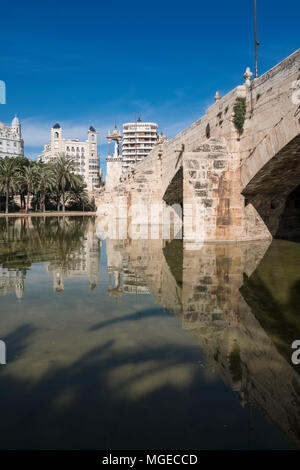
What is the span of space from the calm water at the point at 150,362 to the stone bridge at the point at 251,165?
490cm

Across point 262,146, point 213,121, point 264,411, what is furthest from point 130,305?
point 213,121

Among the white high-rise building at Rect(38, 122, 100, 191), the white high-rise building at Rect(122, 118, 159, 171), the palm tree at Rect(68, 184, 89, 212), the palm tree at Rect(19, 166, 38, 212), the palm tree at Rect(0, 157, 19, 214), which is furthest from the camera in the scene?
the white high-rise building at Rect(38, 122, 100, 191)

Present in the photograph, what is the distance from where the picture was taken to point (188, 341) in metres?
3.23

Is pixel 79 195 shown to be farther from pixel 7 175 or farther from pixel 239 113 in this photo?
pixel 239 113

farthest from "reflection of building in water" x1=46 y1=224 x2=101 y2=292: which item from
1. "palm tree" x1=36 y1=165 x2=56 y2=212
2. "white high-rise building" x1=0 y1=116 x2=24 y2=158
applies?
"white high-rise building" x1=0 y1=116 x2=24 y2=158

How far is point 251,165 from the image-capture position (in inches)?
408

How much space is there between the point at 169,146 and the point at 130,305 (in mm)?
17109

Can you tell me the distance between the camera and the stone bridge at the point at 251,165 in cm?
898

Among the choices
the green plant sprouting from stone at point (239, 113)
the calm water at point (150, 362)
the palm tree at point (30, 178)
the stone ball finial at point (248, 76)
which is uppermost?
the palm tree at point (30, 178)

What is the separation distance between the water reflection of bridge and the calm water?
0.5 inches

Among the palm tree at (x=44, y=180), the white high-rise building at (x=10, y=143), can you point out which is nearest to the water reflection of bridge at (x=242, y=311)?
the palm tree at (x=44, y=180)

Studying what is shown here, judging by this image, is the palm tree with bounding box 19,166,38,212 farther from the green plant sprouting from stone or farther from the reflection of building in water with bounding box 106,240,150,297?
the reflection of building in water with bounding box 106,240,150,297

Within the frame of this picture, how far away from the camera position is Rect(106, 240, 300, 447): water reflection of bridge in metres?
2.39

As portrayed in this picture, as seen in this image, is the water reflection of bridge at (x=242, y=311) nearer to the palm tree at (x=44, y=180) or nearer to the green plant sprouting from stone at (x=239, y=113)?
the green plant sprouting from stone at (x=239, y=113)
